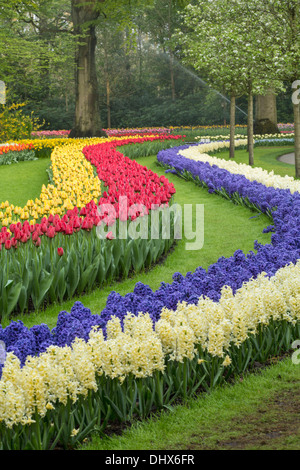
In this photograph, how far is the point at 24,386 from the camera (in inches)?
120

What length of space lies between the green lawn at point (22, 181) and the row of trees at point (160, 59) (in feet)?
19.2

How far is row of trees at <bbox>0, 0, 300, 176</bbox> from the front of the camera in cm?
1385

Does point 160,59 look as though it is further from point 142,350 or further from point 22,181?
point 142,350

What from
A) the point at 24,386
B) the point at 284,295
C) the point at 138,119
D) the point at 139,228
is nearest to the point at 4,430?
the point at 24,386

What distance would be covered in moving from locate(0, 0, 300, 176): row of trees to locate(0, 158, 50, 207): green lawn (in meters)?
5.86

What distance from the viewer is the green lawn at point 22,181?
44.2ft

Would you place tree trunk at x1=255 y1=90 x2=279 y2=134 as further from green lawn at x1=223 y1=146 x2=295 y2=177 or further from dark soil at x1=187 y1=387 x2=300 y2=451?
dark soil at x1=187 y1=387 x2=300 y2=451

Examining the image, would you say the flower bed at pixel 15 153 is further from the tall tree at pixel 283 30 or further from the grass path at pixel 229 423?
the grass path at pixel 229 423

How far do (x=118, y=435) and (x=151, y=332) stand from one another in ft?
2.20

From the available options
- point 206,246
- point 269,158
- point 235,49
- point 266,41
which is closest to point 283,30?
point 266,41

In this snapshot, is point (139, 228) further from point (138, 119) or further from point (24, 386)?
point (138, 119)

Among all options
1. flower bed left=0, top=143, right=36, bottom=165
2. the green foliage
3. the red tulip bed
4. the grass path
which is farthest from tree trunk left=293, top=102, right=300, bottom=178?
the green foliage

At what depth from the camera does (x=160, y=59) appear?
1709 inches

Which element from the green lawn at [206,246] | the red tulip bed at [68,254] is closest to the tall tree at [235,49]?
the green lawn at [206,246]
